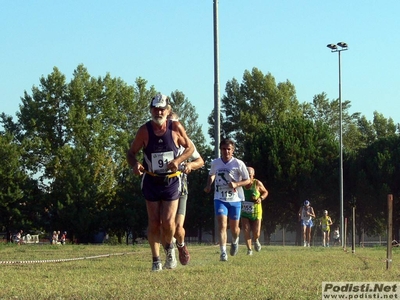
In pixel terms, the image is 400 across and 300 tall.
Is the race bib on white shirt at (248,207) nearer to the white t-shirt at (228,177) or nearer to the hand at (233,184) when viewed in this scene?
the white t-shirt at (228,177)

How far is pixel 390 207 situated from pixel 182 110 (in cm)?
8447

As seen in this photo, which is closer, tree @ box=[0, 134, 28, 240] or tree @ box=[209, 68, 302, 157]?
tree @ box=[0, 134, 28, 240]

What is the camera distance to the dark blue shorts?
1116 cm

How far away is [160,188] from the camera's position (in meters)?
11.2

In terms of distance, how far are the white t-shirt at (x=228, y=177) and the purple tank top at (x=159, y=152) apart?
440cm

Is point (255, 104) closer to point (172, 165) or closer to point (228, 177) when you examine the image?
point (228, 177)

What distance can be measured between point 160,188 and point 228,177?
14.4 ft

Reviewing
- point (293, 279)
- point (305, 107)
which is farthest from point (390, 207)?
point (305, 107)

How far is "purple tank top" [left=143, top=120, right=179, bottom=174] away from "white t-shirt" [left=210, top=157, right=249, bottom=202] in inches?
173

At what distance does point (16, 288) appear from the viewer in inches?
325

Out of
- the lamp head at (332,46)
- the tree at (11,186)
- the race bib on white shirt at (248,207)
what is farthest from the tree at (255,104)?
the race bib on white shirt at (248,207)

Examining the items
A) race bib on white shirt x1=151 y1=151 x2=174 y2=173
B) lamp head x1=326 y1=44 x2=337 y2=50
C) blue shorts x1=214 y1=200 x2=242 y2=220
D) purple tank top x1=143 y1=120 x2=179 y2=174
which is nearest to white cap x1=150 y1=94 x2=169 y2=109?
purple tank top x1=143 y1=120 x2=179 y2=174

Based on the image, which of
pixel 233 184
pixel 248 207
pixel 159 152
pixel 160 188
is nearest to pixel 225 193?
pixel 233 184

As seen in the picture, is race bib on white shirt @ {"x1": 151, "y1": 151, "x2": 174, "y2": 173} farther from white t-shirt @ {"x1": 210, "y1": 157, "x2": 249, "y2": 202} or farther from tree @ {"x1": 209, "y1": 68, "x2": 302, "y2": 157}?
tree @ {"x1": 209, "y1": 68, "x2": 302, "y2": 157}
